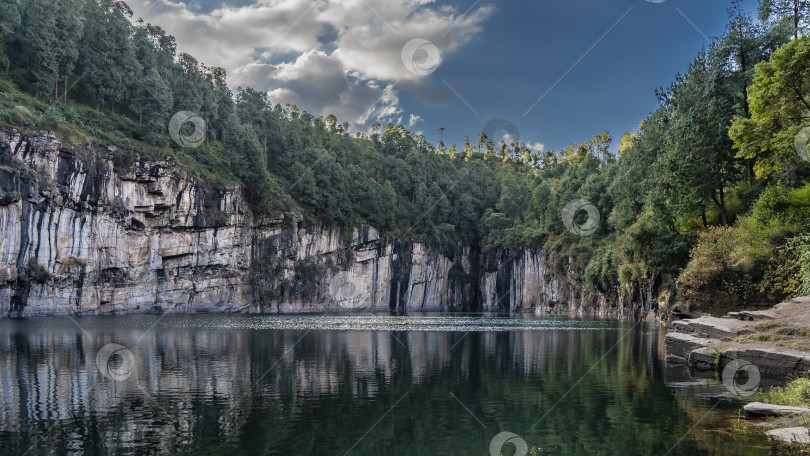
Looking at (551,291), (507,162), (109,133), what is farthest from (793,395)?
(507,162)

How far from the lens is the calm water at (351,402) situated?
1235 cm

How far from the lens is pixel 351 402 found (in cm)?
1664

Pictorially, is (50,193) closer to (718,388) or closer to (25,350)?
(25,350)

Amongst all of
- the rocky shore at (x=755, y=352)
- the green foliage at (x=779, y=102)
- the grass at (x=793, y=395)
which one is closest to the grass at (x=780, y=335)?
the rocky shore at (x=755, y=352)

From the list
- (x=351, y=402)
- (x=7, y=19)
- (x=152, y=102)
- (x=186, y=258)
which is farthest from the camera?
(x=152, y=102)

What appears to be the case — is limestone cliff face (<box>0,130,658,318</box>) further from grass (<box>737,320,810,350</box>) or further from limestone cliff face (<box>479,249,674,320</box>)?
grass (<box>737,320,810,350</box>)

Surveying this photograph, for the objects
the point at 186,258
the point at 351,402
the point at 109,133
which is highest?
the point at 109,133

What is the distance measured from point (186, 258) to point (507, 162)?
103963mm

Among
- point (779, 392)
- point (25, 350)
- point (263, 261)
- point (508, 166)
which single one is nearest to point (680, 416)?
point (779, 392)

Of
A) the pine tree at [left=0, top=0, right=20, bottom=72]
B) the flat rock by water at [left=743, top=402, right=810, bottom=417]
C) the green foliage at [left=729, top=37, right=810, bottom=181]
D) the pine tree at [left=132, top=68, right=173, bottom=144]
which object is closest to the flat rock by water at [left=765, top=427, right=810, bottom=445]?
the flat rock by water at [left=743, top=402, right=810, bottom=417]

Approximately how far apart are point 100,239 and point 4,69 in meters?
21.8

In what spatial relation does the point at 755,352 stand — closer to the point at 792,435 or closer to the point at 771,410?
the point at 771,410

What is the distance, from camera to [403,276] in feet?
342

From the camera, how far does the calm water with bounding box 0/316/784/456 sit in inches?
486
